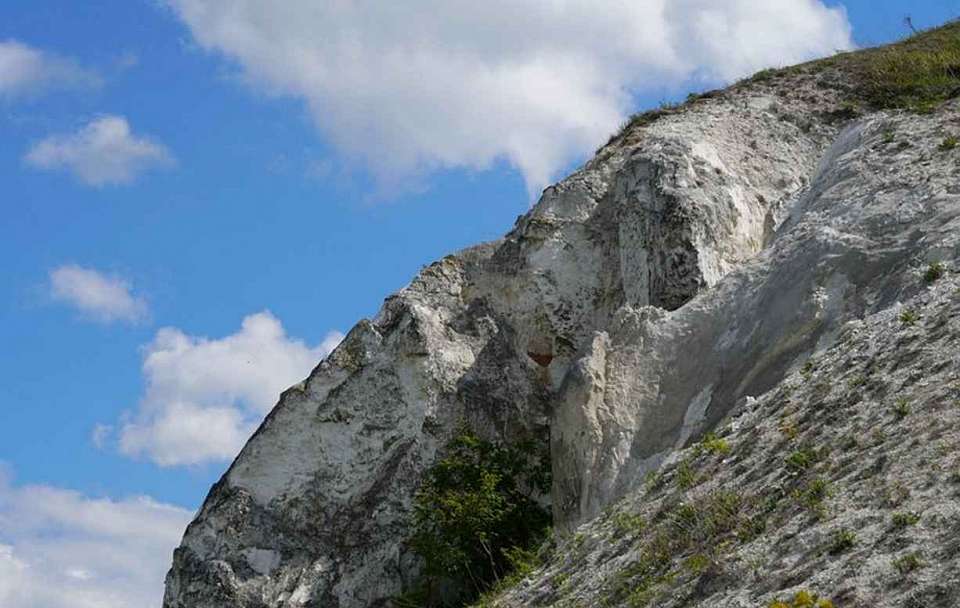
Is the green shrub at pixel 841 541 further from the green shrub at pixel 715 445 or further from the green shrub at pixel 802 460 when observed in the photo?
the green shrub at pixel 715 445

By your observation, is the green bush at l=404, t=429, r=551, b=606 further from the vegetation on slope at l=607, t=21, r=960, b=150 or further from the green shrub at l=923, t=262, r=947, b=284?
the vegetation on slope at l=607, t=21, r=960, b=150

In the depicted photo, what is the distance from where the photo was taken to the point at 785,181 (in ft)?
86.1

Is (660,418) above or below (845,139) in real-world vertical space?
below

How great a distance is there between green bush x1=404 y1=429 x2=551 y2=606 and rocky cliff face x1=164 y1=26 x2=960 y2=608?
69 centimetres

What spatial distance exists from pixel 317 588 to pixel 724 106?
11939mm

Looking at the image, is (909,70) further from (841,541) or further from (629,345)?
(841,541)

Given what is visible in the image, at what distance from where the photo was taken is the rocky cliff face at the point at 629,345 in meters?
17.1

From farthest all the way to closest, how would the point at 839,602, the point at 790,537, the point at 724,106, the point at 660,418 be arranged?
the point at 724,106 → the point at 660,418 → the point at 790,537 → the point at 839,602

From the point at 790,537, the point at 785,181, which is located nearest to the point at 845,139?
the point at 785,181

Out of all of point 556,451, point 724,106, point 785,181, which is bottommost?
point 556,451

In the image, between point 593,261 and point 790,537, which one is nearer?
point 790,537

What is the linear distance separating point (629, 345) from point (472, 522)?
3477 mm

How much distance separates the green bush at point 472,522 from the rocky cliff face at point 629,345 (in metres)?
0.69

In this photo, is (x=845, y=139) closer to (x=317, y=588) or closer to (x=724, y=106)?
(x=724, y=106)
